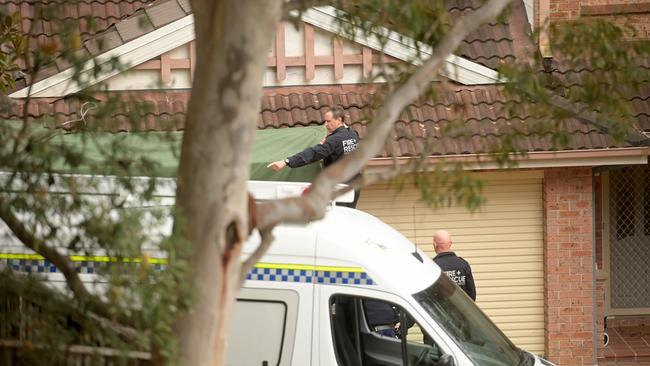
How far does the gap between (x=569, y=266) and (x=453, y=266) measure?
3523 mm

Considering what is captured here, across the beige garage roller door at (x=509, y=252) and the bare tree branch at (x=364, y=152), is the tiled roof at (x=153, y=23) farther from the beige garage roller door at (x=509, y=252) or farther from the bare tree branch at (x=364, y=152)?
the bare tree branch at (x=364, y=152)

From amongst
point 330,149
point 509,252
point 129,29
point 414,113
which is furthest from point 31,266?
point 509,252

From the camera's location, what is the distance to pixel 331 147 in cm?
1192

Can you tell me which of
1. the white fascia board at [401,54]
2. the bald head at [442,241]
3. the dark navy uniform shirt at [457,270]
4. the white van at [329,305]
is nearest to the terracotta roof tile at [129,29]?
the white fascia board at [401,54]

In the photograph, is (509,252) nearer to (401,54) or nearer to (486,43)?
(486,43)

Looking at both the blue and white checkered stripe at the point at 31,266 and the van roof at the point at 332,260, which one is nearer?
the blue and white checkered stripe at the point at 31,266

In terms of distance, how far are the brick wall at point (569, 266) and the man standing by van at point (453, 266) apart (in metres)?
3.30

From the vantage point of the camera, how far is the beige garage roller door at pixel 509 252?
569 inches

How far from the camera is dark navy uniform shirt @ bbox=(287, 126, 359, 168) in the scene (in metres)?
11.7

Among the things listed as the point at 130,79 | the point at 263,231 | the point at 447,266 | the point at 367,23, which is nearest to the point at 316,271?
the point at 367,23

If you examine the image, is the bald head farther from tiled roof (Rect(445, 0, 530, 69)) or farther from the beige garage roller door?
tiled roof (Rect(445, 0, 530, 69))

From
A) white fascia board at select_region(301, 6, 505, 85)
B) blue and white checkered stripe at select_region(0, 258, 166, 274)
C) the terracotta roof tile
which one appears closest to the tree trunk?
blue and white checkered stripe at select_region(0, 258, 166, 274)

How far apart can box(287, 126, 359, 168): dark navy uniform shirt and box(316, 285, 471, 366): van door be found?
319 centimetres

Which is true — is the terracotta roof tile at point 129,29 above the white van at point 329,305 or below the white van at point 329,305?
above
